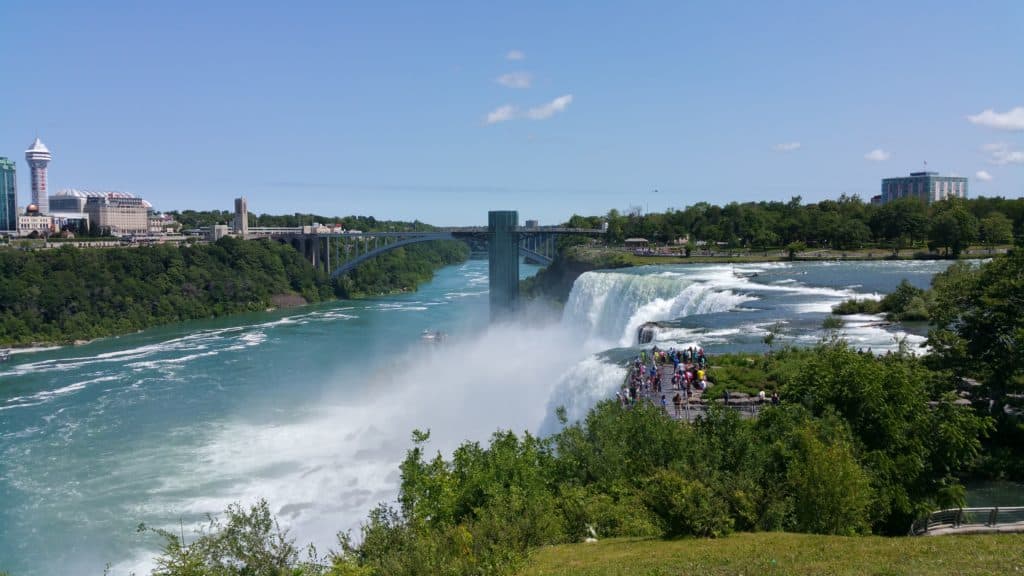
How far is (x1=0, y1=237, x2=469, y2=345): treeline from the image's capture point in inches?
1308

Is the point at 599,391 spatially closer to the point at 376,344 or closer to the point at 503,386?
the point at 503,386

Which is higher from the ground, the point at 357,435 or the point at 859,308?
the point at 859,308

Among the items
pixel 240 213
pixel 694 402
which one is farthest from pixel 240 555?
pixel 240 213

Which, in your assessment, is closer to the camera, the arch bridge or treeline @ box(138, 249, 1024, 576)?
treeline @ box(138, 249, 1024, 576)

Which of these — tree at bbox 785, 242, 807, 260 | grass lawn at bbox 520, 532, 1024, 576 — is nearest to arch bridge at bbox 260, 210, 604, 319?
tree at bbox 785, 242, 807, 260

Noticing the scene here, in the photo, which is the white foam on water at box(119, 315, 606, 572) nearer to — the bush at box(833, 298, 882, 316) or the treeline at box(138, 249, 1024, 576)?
the treeline at box(138, 249, 1024, 576)

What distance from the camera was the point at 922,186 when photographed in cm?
9281

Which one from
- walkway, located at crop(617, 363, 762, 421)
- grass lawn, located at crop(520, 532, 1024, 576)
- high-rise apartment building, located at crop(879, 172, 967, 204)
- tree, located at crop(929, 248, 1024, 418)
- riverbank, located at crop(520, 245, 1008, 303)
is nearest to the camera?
grass lawn, located at crop(520, 532, 1024, 576)

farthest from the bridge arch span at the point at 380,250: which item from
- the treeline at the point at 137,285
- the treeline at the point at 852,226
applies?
the treeline at the point at 852,226

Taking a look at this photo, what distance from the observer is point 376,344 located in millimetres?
29891

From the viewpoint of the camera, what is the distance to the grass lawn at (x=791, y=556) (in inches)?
222

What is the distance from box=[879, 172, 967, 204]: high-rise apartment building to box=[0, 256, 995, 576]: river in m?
68.2

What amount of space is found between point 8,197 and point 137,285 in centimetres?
3941

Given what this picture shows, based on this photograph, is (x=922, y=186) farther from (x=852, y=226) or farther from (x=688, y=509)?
(x=688, y=509)
